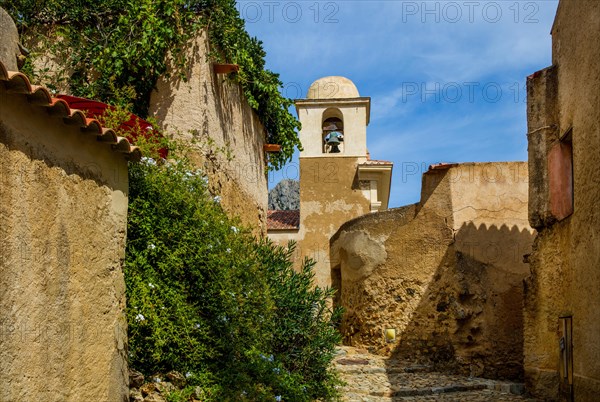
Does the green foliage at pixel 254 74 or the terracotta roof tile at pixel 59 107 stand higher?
the green foliage at pixel 254 74

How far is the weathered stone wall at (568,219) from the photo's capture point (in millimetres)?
7508

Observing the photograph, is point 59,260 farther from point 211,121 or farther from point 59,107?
point 211,121

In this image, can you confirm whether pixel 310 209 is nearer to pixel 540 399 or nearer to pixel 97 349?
pixel 540 399

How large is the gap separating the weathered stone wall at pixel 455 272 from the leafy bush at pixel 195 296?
5012 millimetres

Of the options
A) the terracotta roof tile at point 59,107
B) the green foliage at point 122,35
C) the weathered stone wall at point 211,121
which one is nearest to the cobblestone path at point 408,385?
the weathered stone wall at point 211,121

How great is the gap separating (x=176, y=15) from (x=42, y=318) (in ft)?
17.0

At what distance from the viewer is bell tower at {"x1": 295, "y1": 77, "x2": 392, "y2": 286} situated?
24.4 m

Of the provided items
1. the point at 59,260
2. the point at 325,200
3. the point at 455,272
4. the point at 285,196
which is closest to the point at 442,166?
the point at 455,272

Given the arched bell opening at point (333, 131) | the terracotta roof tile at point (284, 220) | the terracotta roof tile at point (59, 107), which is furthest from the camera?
the arched bell opening at point (333, 131)

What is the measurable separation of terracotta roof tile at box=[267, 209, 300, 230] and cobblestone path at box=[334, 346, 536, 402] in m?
12.7

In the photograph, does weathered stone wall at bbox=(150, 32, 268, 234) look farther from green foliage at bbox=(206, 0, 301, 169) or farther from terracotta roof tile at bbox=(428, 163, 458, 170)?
Answer: terracotta roof tile at bbox=(428, 163, 458, 170)

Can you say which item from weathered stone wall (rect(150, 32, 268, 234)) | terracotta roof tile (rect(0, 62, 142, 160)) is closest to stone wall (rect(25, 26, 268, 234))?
weathered stone wall (rect(150, 32, 268, 234))

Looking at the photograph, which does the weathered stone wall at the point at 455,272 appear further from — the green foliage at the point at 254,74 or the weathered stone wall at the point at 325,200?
the weathered stone wall at the point at 325,200

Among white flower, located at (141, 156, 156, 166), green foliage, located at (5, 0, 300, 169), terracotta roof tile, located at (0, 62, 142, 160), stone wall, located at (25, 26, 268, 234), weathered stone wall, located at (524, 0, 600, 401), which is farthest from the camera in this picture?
stone wall, located at (25, 26, 268, 234)
